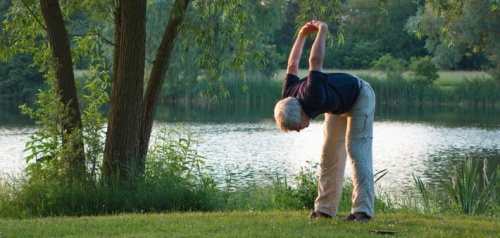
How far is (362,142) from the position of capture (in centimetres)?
651

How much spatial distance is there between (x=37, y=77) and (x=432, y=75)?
2096cm

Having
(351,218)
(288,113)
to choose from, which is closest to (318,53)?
(288,113)

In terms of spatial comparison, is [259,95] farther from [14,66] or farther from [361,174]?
[361,174]

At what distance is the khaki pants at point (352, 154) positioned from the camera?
650 cm

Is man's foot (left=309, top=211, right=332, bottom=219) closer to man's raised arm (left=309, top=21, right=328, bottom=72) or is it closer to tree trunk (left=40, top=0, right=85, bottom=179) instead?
man's raised arm (left=309, top=21, right=328, bottom=72)

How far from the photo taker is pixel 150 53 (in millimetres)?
37094

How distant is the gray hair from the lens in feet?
19.9

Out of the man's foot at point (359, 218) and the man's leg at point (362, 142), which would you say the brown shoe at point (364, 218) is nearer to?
the man's foot at point (359, 218)

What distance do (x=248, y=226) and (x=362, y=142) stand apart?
1110 mm

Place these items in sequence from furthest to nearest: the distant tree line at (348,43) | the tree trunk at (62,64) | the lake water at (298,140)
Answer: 1. the distant tree line at (348,43)
2. the lake water at (298,140)
3. the tree trunk at (62,64)

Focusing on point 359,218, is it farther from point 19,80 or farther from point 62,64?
point 19,80

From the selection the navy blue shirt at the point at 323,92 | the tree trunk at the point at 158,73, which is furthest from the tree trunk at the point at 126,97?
the navy blue shirt at the point at 323,92

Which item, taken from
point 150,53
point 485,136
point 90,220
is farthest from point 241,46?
point 150,53

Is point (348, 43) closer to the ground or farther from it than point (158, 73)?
farther from it
